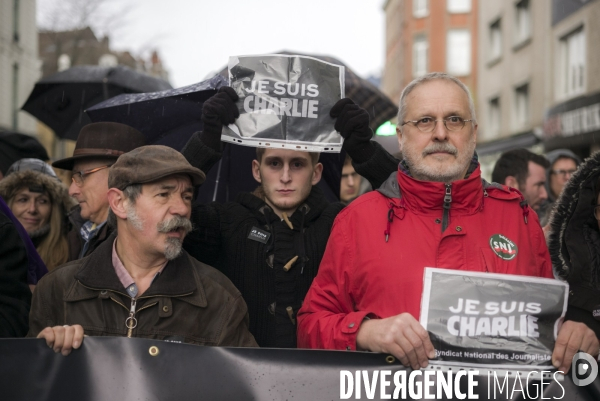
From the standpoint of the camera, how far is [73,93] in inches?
270

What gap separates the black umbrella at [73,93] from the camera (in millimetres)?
6727

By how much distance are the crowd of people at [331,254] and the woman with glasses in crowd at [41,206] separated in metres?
1.36

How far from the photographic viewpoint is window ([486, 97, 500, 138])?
29.8m

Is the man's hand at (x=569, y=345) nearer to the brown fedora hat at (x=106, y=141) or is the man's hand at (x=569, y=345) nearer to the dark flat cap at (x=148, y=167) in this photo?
the dark flat cap at (x=148, y=167)

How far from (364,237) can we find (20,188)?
10.1 feet

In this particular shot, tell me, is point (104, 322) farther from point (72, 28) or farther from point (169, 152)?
point (72, 28)

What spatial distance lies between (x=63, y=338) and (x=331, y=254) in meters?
1.16

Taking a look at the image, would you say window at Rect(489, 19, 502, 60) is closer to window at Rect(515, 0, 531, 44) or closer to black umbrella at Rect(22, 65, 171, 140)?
window at Rect(515, 0, 531, 44)

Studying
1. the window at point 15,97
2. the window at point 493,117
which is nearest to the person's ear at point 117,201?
the window at point 15,97

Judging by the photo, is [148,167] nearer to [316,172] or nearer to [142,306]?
[142,306]

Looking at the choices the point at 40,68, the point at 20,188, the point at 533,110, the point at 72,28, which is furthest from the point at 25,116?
the point at 20,188

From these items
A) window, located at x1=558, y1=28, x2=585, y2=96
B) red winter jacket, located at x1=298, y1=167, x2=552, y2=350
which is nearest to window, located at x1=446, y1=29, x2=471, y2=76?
window, located at x1=558, y1=28, x2=585, y2=96

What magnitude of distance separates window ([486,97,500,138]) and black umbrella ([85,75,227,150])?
26.8 metres

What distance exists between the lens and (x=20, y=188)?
199 inches
